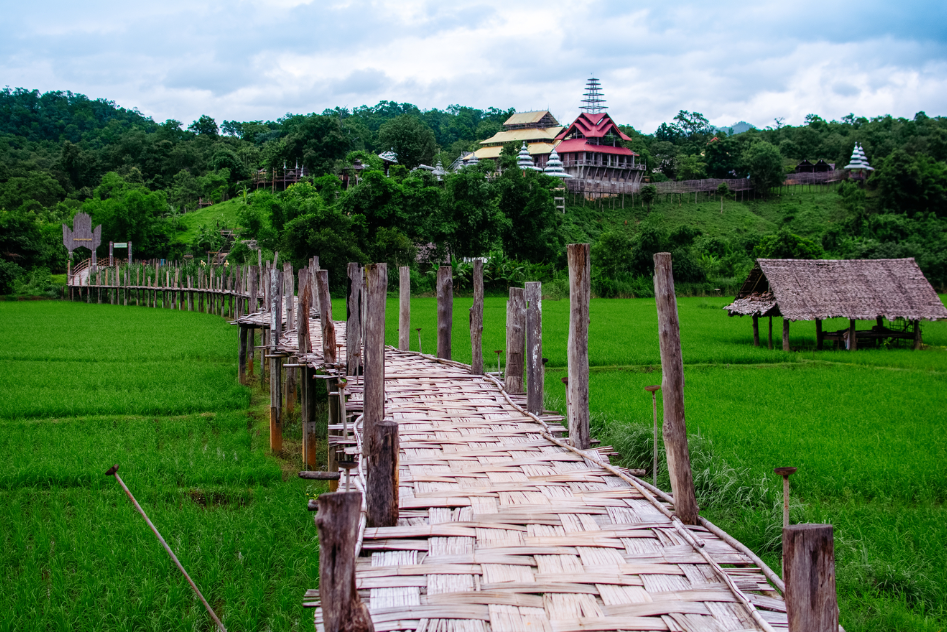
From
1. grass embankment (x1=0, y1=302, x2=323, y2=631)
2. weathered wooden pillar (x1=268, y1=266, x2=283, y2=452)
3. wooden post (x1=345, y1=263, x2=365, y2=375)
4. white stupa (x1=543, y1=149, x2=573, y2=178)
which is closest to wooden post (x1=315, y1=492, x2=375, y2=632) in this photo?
grass embankment (x1=0, y1=302, x2=323, y2=631)

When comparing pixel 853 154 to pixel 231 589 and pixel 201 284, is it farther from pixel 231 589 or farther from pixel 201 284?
pixel 231 589

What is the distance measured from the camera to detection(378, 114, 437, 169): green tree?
46.8 m

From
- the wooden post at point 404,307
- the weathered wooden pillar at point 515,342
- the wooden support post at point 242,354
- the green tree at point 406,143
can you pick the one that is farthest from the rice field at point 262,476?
the green tree at point 406,143

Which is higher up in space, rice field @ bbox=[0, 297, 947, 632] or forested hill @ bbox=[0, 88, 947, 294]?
forested hill @ bbox=[0, 88, 947, 294]

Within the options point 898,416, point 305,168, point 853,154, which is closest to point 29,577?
point 898,416

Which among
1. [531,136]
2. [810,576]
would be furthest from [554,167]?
[810,576]

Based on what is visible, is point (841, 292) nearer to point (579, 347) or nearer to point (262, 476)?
point (579, 347)

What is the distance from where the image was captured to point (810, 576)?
8.83 feet

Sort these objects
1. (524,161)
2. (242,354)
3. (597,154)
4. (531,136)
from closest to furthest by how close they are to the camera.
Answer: (242,354) < (524,161) < (597,154) < (531,136)

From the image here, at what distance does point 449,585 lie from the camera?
3.38 meters

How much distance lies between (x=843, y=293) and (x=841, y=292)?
5 cm

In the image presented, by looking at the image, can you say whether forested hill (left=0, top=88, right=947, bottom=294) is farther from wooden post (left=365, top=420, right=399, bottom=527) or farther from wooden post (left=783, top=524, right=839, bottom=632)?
wooden post (left=783, top=524, right=839, bottom=632)

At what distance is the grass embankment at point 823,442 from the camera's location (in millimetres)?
4941

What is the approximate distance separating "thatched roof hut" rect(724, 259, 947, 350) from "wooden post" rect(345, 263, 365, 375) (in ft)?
37.1
